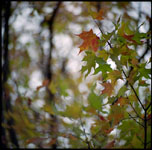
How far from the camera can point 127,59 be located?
2.33 feet

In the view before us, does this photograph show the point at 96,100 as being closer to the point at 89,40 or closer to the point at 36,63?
the point at 89,40

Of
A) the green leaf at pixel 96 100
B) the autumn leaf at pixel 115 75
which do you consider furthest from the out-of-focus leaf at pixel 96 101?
the autumn leaf at pixel 115 75

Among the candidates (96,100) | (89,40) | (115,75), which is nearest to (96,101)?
(96,100)

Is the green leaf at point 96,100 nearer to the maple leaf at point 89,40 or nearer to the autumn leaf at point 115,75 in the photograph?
the autumn leaf at point 115,75

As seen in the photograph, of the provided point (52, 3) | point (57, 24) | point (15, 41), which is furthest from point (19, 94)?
point (57, 24)

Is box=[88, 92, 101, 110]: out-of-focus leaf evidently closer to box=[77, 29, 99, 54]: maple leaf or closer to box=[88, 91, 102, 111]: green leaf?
box=[88, 91, 102, 111]: green leaf

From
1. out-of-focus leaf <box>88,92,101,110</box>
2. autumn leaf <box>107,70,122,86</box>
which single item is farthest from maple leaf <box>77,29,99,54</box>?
out-of-focus leaf <box>88,92,101,110</box>

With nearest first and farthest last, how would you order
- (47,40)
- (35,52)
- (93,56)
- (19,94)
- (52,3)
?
(93,56), (19,94), (52,3), (47,40), (35,52)

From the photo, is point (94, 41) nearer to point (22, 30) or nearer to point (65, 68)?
point (22, 30)

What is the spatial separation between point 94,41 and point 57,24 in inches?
85.5

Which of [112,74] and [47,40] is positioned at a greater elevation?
[47,40]

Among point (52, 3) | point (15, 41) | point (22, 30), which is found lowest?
point (15, 41)

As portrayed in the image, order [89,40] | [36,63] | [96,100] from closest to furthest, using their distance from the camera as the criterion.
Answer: [89,40], [96,100], [36,63]

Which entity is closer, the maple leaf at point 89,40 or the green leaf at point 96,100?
the maple leaf at point 89,40
